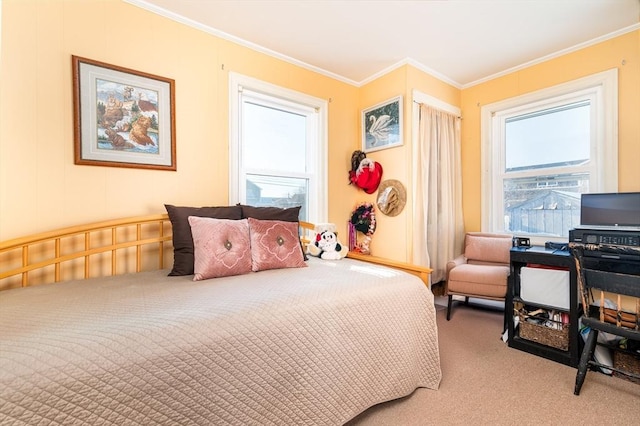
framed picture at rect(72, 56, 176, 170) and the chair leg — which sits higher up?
framed picture at rect(72, 56, 176, 170)

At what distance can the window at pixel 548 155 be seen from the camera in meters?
2.37

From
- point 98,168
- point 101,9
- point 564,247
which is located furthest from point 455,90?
point 98,168

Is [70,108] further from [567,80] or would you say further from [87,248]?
[567,80]

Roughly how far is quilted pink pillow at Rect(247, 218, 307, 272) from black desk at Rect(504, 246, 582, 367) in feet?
5.33

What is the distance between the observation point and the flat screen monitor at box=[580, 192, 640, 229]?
1992mm

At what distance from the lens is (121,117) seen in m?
1.88

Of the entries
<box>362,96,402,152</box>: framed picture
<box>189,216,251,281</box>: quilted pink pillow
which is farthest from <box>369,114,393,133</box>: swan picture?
<box>189,216,251,281</box>: quilted pink pillow

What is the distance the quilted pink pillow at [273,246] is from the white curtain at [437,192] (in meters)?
1.37

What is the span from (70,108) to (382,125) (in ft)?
8.36

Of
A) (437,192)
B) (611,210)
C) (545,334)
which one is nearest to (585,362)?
(545,334)

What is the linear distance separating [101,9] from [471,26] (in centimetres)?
268

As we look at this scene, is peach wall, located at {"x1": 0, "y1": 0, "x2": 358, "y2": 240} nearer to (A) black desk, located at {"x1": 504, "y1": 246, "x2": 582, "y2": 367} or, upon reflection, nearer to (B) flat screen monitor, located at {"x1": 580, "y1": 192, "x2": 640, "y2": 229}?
(A) black desk, located at {"x1": 504, "y1": 246, "x2": 582, "y2": 367}

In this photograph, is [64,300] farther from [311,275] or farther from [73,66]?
[73,66]

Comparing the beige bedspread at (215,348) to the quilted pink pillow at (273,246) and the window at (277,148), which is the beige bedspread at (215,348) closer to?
the quilted pink pillow at (273,246)
